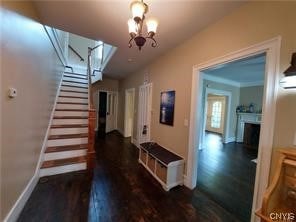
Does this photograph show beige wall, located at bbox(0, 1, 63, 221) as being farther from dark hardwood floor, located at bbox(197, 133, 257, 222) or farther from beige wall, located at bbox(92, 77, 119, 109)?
beige wall, located at bbox(92, 77, 119, 109)

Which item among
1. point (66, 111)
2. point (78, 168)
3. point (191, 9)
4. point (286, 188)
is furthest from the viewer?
point (66, 111)

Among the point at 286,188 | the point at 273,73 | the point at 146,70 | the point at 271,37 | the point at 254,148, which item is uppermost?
the point at 146,70

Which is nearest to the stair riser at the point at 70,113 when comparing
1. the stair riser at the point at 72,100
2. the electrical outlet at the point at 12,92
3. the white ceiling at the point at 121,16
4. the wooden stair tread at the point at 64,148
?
the stair riser at the point at 72,100

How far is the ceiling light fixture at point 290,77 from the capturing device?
112 centimetres

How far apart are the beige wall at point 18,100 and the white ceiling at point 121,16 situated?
1.17ft

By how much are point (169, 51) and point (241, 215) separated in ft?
9.76

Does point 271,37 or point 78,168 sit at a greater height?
point 271,37

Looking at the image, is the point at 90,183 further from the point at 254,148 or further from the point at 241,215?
the point at 254,148

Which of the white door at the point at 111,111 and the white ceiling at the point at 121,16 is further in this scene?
the white door at the point at 111,111

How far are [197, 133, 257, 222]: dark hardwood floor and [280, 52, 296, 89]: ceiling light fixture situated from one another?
5.39 ft

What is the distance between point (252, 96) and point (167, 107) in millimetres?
4607

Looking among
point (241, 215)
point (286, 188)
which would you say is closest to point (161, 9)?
point (286, 188)

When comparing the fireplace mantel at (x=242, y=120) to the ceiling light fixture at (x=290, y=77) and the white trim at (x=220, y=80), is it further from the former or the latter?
the ceiling light fixture at (x=290, y=77)

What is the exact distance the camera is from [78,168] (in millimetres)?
2799
